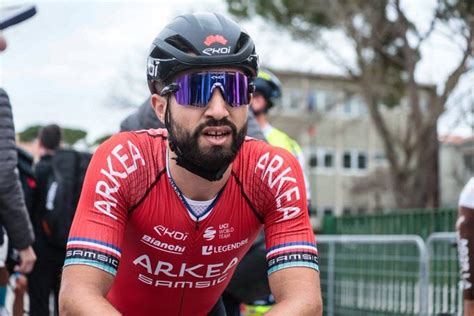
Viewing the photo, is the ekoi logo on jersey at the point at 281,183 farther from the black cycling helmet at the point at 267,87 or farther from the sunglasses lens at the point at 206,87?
the black cycling helmet at the point at 267,87

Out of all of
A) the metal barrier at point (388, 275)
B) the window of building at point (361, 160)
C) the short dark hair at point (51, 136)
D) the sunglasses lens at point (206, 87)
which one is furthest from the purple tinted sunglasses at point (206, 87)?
the window of building at point (361, 160)

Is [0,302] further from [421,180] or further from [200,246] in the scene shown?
[421,180]

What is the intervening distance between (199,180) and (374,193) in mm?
57275

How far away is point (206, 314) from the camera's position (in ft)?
12.3

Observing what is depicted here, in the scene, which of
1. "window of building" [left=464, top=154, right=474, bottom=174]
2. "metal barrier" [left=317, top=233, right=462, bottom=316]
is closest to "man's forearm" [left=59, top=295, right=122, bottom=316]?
"metal barrier" [left=317, top=233, right=462, bottom=316]

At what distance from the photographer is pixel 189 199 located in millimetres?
3342

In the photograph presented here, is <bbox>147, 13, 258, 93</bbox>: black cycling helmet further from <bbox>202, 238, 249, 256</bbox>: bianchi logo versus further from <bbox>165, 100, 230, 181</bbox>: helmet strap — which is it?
<bbox>202, 238, 249, 256</bbox>: bianchi logo

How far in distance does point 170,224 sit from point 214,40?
2.37 ft

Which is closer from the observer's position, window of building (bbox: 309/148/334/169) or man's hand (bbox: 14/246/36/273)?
man's hand (bbox: 14/246/36/273)

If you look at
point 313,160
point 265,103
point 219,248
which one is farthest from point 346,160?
point 219,248

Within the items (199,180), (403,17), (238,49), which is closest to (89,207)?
(199,180)

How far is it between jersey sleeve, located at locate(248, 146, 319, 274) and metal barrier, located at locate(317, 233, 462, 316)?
5295 millimetres

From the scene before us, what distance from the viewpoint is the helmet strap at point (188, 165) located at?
3.22 metres

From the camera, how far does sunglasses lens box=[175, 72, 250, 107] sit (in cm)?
315
